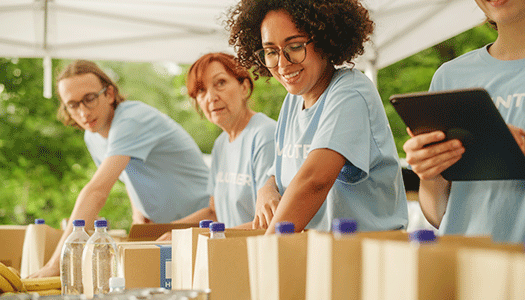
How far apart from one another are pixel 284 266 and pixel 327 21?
0.86 metres

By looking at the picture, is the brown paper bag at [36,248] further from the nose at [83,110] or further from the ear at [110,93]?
the ear at [110,93]

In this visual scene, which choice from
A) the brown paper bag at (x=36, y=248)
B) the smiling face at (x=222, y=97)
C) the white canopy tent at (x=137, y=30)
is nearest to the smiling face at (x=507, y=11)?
the smiling face at (x=222, y=97)

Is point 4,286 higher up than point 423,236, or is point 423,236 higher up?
point 423,236

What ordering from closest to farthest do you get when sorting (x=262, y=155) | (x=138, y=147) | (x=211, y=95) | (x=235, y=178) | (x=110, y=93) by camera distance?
(x=262, y=155), (x=235, y=178), (x=211, y=95), (x=138, y=147), (x=110, y=93)

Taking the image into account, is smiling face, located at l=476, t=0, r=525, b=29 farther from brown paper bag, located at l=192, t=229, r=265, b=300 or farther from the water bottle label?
the water bottle label

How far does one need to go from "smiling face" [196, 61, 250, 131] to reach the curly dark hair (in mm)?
634

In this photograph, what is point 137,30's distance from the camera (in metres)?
3.44

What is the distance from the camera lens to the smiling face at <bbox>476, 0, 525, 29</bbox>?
3.72 feet

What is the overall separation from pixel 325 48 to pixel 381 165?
1.21 ft

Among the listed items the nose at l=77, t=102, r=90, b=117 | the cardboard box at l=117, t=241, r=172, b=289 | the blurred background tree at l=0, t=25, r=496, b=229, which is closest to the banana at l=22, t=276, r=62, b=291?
the cardboard box at l=117, t=241, r=172, b=289

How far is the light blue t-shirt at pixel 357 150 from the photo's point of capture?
1.26m

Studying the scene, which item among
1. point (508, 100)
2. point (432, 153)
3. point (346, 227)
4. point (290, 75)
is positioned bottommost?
point (346, 227)

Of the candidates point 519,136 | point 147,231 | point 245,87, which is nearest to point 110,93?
point 245,87

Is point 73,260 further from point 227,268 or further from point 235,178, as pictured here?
point 227,268
